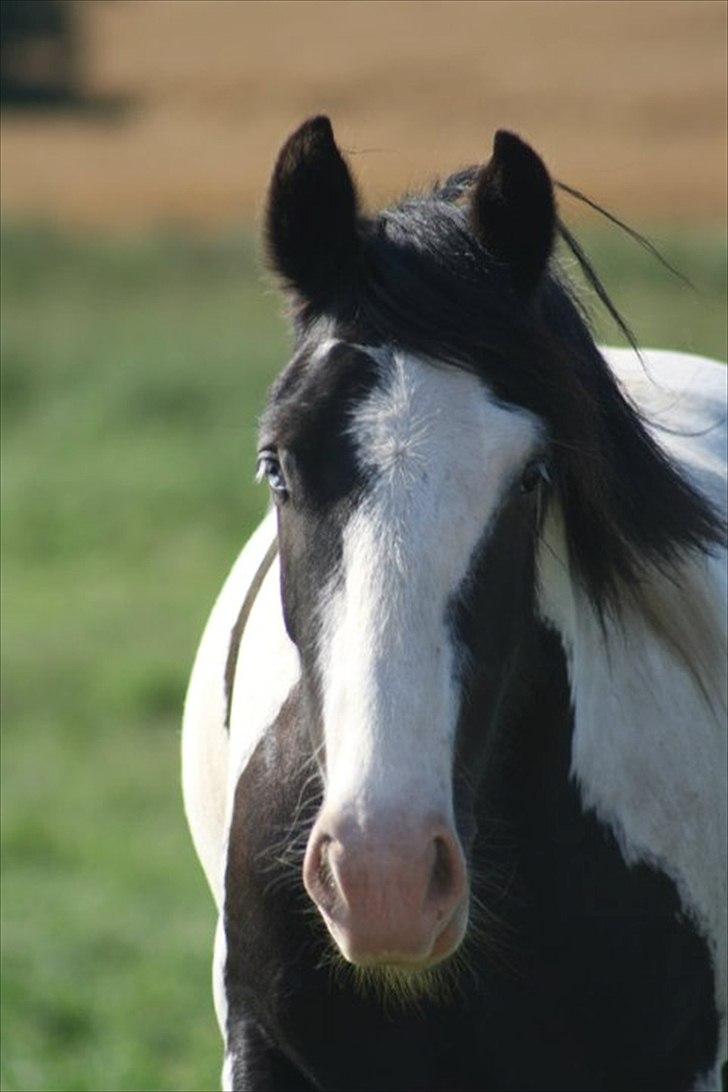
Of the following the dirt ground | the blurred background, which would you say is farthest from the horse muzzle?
the dirt ground

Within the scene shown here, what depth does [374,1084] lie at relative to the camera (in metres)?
3.43

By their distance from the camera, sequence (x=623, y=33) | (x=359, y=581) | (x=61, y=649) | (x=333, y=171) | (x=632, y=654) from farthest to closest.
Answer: (x=623, y=33)
(x=61, y=649)
(x=632, y=654)
(x=333, y=171)
(x=359, y=581)

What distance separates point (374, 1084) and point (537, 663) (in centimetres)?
74

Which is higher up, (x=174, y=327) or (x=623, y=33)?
(x=623, y=33)

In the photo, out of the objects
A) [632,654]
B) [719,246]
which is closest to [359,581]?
[632,654]

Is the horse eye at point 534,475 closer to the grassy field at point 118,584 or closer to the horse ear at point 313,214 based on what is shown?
the horse ear at point 313,214

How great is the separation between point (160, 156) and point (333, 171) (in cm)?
2828

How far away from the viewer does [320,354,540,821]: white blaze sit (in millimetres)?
2732

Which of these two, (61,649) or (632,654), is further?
(61,649)

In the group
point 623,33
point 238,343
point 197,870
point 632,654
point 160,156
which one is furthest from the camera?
point 623,33

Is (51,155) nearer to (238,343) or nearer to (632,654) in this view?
(238,343)

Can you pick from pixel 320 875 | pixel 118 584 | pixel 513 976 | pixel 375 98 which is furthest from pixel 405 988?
pixel 375 98

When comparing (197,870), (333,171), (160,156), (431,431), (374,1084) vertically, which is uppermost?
(160,156)

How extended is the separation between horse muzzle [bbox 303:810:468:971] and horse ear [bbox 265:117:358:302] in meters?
0.93
